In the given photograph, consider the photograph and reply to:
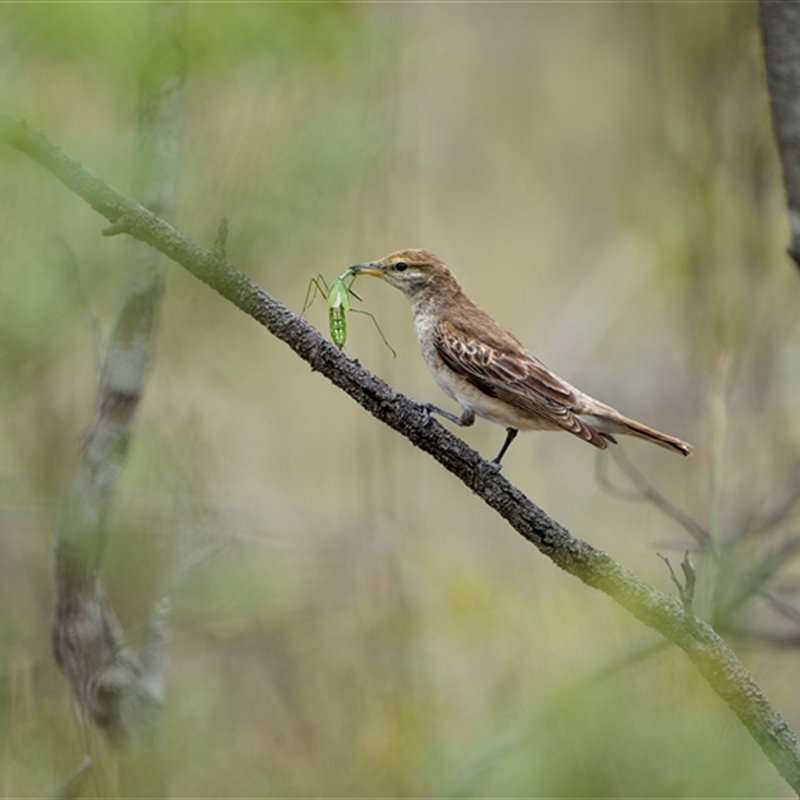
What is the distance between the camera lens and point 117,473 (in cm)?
323

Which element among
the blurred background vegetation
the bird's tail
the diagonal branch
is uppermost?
the diagonal branch

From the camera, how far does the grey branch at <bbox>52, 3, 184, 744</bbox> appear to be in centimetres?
319

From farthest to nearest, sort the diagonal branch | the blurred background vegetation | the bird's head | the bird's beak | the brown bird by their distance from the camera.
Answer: the bird's head → the bird's beak → the blurred background vegetation → the brown bird → the diagonal branch

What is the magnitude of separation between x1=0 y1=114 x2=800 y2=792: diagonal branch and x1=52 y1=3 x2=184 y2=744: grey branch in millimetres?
1275

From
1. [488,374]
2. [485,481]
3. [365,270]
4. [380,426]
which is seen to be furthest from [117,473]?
[380,426]

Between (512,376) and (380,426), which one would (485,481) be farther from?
(380,426)

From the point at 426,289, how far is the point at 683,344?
10.1 ft

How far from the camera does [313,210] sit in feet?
13.7

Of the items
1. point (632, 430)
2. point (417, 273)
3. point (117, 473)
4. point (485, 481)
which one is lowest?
point (117, 473)

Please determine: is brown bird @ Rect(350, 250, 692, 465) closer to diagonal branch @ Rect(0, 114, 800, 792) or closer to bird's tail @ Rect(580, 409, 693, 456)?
bird's tail @ Rect(580, 409, 693, 456)

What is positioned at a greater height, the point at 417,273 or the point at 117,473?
the point at 417,273

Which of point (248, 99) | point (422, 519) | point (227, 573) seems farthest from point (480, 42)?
point (227, 573)

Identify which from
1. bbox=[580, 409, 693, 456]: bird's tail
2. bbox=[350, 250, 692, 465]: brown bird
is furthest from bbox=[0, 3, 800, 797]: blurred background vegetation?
bbox=[350, 250, 692, 465]: brown bird

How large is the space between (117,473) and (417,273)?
1.26 metres
